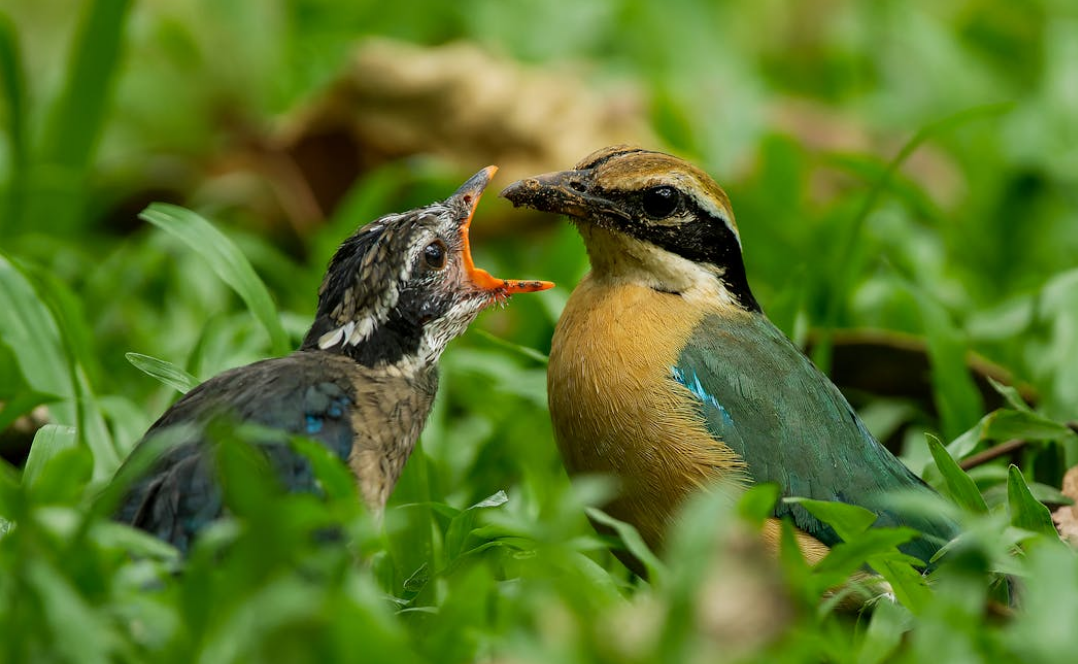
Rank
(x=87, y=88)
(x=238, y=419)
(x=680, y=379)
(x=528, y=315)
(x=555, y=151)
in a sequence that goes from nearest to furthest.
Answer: (x=238, y=419) → (x=680, y=379) → (x=528, y=315) → (x=87, y=88) → (x=555, y=151)

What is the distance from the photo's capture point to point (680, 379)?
14.1 ft

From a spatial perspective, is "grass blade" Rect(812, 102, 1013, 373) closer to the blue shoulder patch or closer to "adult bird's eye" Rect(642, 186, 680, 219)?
"adult bird's eye" Rect(642, 186, 680, 219)

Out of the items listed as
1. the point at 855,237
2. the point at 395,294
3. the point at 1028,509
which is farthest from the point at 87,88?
the point at 1028,509

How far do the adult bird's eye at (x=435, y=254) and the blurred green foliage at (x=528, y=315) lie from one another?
2.03ft

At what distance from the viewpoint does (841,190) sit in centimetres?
843

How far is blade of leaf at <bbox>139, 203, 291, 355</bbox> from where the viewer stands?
175 inches

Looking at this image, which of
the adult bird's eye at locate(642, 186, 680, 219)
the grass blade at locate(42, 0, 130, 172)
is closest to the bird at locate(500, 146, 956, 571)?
the adult bird's eye at locate(642, 186, 680, 219)

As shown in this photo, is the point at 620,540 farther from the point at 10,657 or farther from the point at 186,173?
the point at 186,173

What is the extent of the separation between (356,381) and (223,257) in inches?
35.0

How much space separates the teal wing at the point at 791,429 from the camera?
13.7 ft

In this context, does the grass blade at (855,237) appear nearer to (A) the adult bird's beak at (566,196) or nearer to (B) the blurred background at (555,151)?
(B) the blurred background at (555,151)

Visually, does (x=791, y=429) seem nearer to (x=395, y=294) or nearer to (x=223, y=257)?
(x=395, y=294)

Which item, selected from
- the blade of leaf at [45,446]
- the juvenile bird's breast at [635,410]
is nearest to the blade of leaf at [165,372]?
the blade of leaf at [45,446]

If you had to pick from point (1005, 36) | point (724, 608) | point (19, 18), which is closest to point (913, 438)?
point (724, 608)
